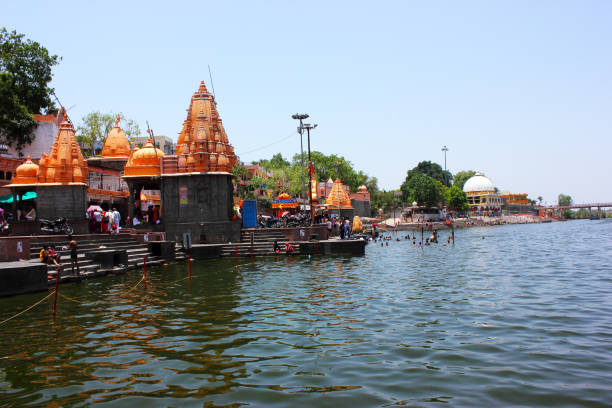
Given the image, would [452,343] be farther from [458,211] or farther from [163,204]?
[458,211]

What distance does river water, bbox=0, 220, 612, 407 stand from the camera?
5.90 metres

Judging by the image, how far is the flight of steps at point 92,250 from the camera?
681 inches

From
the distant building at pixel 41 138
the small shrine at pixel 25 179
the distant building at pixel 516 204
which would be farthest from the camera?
the distant building at pixel 516 204

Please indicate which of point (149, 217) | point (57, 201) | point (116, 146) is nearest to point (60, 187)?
point (57, 201)

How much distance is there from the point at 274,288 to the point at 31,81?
→ 3360cm

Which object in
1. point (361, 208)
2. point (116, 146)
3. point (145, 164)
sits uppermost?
point (116, 146)

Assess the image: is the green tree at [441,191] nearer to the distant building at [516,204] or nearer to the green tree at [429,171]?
the green tree at [429,171]

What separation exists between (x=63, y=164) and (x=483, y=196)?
123m

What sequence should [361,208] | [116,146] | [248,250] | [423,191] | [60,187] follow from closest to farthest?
[60,187]
[248,250]
[116,146]
[361,208]
[423,191]

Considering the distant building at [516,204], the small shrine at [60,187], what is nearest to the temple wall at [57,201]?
the small shrine at [60,187]

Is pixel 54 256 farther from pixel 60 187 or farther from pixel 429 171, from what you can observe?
pixel 429 171

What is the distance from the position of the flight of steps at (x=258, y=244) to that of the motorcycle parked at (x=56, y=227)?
8492mm

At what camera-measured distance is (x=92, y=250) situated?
65.2ft

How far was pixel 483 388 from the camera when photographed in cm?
589
